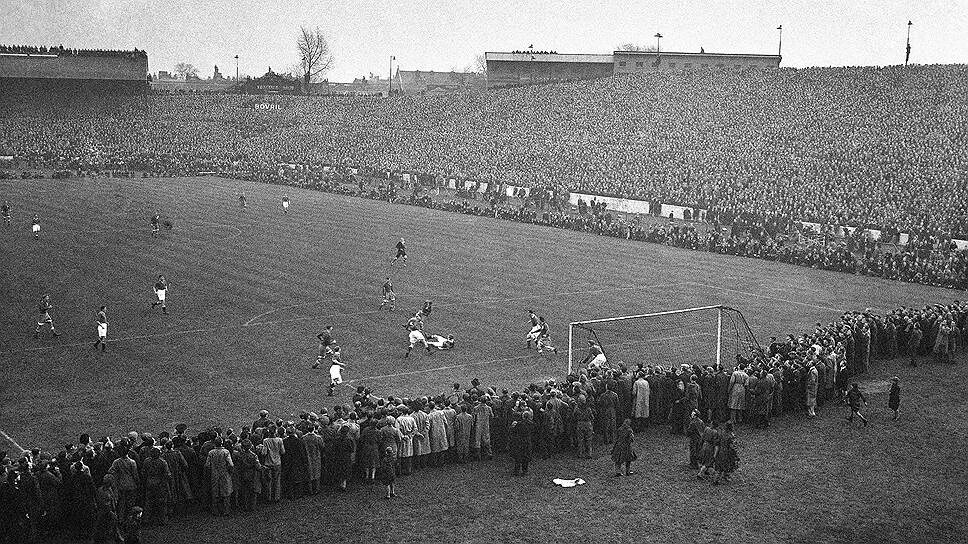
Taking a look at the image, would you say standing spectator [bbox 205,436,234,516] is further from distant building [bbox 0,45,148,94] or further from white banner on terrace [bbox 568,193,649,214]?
distant building [bbox 0,45,148,94]

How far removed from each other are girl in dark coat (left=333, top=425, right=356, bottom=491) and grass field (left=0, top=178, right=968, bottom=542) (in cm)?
49

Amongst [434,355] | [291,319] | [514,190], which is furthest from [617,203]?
[434,355]

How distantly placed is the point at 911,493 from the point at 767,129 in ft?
195

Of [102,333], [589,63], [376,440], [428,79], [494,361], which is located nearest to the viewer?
[376,440]

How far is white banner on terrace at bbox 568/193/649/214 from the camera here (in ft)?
211

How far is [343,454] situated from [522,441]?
3.67 metres

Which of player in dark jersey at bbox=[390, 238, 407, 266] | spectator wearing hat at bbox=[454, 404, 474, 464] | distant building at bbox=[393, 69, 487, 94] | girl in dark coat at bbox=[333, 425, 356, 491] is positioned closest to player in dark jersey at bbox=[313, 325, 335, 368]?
spectator wearing hat at bbox=[454, 404, 474, 464]

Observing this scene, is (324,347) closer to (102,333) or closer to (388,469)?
(102,333)

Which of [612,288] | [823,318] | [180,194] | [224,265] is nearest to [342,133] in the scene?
[180,194]

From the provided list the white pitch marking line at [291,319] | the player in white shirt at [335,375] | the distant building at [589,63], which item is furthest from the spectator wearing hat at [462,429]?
the distant building at [589,63]

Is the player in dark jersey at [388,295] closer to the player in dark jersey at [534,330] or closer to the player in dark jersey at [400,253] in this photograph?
the player in dark jersey at [534,330]

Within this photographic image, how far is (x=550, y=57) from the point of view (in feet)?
399

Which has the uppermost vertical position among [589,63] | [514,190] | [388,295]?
[589,63]

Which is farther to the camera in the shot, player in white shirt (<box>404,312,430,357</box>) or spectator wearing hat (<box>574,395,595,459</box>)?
player in white shirt (<box>404,312,430,357</box>)
